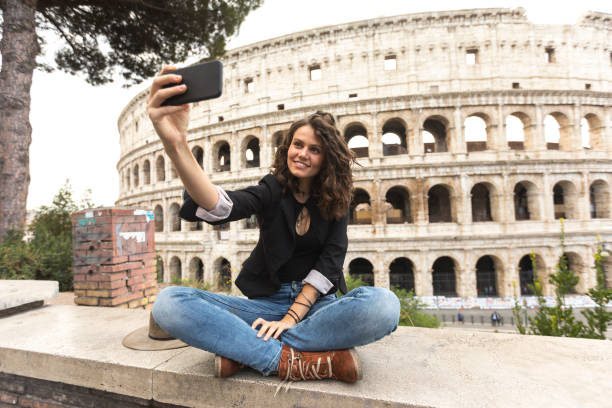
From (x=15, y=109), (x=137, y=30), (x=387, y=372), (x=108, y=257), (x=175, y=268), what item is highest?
(x=137, y=30)

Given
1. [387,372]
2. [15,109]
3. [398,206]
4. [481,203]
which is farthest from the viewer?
[398,206]

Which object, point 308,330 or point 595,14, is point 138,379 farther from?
point 595,14

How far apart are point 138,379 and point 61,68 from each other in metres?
12.0

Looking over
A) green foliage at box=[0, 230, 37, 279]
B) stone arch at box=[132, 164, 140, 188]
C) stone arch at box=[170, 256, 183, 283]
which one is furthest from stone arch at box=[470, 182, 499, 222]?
stone arch at box=[132, 164, 140, 188]

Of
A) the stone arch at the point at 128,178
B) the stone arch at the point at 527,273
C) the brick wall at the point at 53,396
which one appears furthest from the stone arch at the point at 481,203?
the stone arch at the point at 128,178

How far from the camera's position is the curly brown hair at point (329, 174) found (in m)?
1.58

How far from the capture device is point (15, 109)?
6551mm

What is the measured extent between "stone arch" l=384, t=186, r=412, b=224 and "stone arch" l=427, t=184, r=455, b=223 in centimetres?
127

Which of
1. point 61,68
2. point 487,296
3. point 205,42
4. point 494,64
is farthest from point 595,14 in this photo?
point 61,68

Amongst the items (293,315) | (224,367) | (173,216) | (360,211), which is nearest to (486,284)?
(360,211)

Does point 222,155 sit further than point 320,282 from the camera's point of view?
Yes

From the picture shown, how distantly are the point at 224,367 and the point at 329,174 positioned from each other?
1144 mm

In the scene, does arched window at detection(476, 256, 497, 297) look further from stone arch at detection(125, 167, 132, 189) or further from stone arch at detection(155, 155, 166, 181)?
stone arch at detection(125, 167, 132, 189)

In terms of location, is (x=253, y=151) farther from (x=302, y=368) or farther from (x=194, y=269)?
(x=302, y=368)
